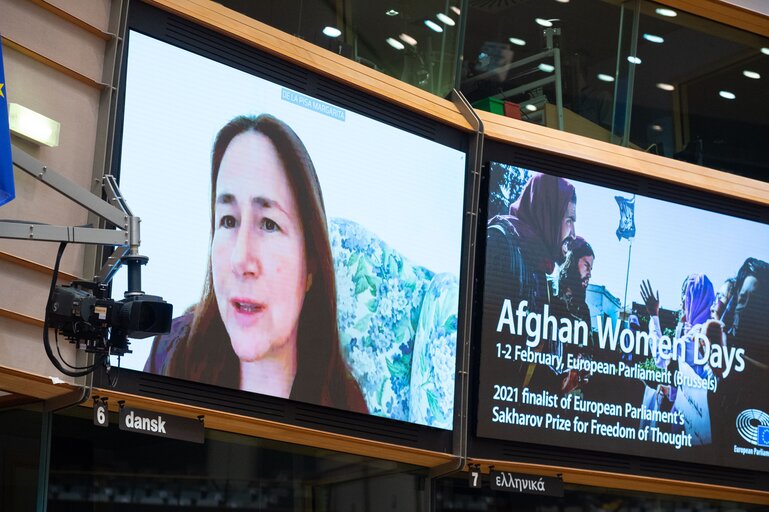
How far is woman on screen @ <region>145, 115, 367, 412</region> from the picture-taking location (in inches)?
299

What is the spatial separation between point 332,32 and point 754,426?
501cm

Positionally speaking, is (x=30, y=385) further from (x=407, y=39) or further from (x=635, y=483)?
(x=635, y=483)

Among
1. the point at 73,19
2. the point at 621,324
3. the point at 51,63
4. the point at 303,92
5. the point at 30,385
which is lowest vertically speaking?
the point at 30,385

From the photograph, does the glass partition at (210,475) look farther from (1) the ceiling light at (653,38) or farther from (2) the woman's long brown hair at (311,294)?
(1) the ceiling light at (653,38)

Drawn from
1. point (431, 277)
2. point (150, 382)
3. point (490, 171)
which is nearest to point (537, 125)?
point (490, 171)

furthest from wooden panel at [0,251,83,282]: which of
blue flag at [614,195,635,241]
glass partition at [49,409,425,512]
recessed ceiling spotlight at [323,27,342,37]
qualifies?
blue flag at [614,195,635,241]

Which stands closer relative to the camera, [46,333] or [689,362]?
[46,333]

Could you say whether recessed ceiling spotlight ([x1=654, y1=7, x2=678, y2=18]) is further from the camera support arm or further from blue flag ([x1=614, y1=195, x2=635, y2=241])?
the camera support arm

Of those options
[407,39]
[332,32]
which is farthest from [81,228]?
Result: [407,39]

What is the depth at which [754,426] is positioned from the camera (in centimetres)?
1061

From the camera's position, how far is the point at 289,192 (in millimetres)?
8227

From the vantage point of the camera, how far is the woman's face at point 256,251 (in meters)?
7.75

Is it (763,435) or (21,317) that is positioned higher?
(21,317)
